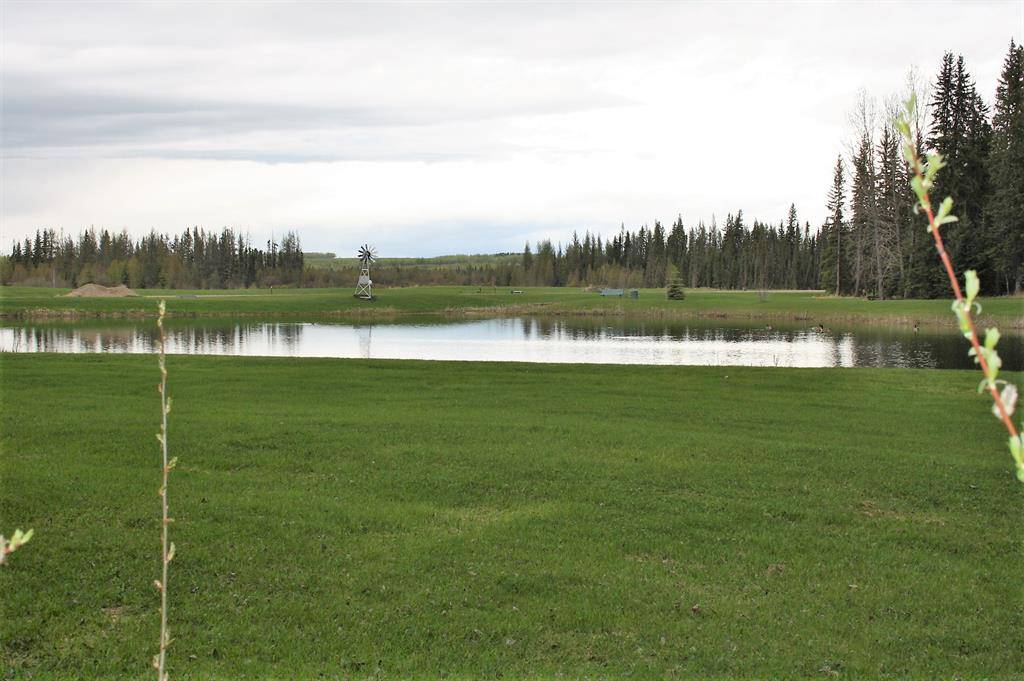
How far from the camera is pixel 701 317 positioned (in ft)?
219

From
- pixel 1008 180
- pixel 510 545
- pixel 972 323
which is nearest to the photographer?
pixel 972 323

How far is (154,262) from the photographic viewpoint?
139 metres

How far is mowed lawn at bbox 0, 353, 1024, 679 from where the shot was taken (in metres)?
5.90

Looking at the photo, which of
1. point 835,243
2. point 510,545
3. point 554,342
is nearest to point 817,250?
point 835,243

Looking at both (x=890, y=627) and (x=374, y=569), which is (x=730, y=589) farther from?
(x=374, y=569)

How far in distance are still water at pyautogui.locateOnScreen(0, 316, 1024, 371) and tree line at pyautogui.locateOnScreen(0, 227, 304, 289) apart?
8378cm

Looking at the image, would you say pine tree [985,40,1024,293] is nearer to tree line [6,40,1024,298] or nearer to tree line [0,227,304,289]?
tree line [6,40,1024,298]

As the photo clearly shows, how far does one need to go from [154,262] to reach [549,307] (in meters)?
90.5

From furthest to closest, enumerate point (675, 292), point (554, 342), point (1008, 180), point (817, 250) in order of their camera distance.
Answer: point (817, 250) < point (675, 292) < point (1008, 180) < point (554, 342)

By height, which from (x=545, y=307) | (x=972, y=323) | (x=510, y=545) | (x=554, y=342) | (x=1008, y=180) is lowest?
(x=510, y=545)

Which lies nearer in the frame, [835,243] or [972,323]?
[972,323]

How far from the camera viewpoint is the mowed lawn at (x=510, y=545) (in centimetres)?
590

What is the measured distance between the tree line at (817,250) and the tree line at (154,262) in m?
0.32

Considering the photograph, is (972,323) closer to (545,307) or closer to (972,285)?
(972,285)
